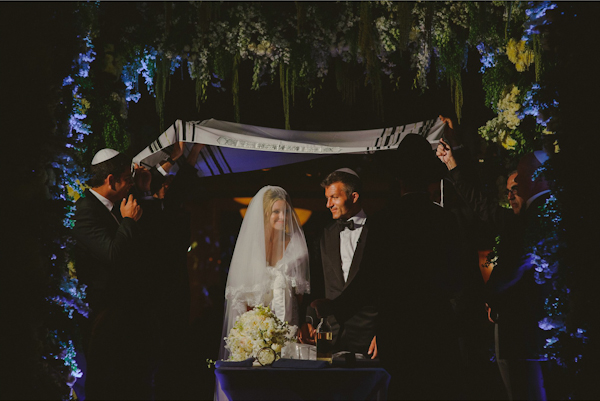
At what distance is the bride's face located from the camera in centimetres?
464

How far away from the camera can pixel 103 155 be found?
4.63 m

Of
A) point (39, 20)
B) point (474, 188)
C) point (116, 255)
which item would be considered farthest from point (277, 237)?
point (39, 20)

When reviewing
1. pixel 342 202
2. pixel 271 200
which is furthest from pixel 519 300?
pixel 271 200

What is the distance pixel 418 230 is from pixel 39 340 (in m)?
1.88

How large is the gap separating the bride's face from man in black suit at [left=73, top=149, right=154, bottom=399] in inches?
40.0

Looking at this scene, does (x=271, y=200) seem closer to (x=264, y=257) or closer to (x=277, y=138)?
(x=264, y=257)

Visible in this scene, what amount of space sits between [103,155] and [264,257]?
58.4 inches

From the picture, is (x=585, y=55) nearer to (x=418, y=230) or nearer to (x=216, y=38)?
(x=418, y=230)

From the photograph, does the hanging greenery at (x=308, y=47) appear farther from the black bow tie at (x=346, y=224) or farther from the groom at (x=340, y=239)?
the black bow tie at (x=346, y=224)

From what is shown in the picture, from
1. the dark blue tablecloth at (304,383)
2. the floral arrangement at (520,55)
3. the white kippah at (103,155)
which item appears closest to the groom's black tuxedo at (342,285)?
the dark blue tablecloth at (304,383)

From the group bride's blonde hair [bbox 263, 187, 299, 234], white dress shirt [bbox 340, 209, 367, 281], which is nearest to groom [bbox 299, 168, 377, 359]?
white dress shirt [bbox 340, 209, 367, 281]

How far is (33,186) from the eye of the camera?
9.53 feet

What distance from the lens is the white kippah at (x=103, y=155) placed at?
15.1ft

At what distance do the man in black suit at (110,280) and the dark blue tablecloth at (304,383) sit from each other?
1.46 meters
